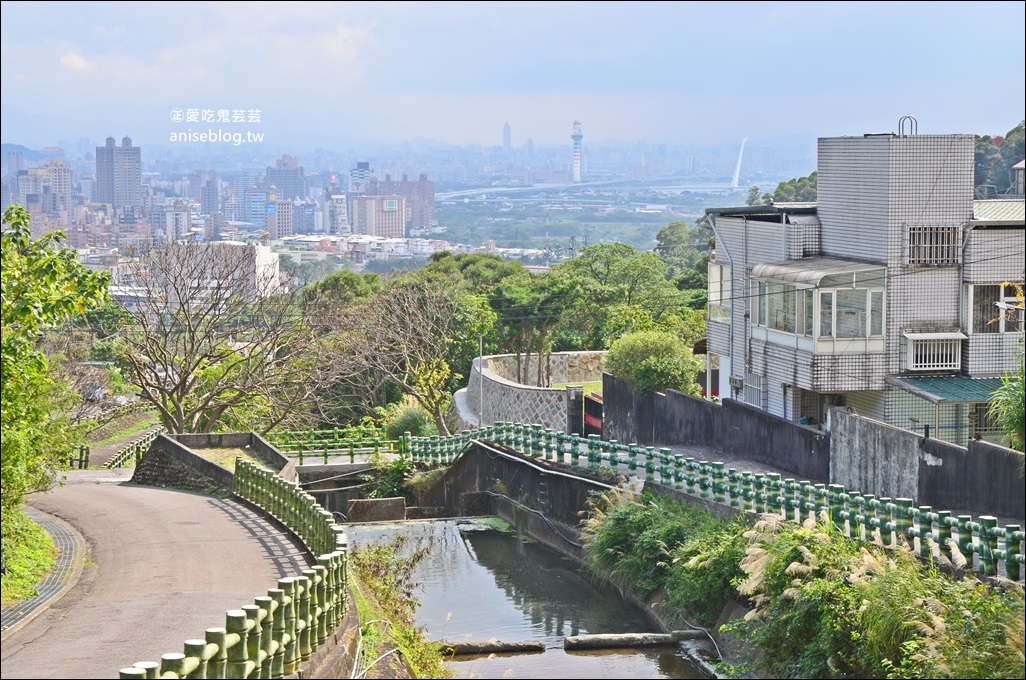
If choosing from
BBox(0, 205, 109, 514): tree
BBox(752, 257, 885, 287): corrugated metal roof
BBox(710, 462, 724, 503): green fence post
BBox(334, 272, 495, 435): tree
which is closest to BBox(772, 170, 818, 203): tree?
BBox(334, 272, 495, 435): tree

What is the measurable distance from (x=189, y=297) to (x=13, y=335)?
80.5 feet

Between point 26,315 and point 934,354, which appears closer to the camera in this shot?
point 26,315

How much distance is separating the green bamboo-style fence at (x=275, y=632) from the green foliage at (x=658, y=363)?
18.1m

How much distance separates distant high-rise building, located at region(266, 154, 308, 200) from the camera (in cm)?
8819

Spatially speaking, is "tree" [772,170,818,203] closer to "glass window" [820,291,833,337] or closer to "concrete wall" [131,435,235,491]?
"glass window" [820,291,833,337]

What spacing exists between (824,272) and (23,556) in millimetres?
18475

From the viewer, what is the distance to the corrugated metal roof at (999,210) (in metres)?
31.0

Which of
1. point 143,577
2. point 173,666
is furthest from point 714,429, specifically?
point 173,666

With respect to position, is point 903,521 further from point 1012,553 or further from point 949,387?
point 949,387

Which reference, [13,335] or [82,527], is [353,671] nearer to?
[13,335]

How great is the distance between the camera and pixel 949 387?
2995cm

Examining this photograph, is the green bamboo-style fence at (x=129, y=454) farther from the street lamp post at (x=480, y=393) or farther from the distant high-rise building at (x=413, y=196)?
the distant high-rise building at (x=413, y=196)

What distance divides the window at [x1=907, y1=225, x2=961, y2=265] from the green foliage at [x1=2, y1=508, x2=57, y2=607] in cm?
1937

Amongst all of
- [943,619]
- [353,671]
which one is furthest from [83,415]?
[943,619]
